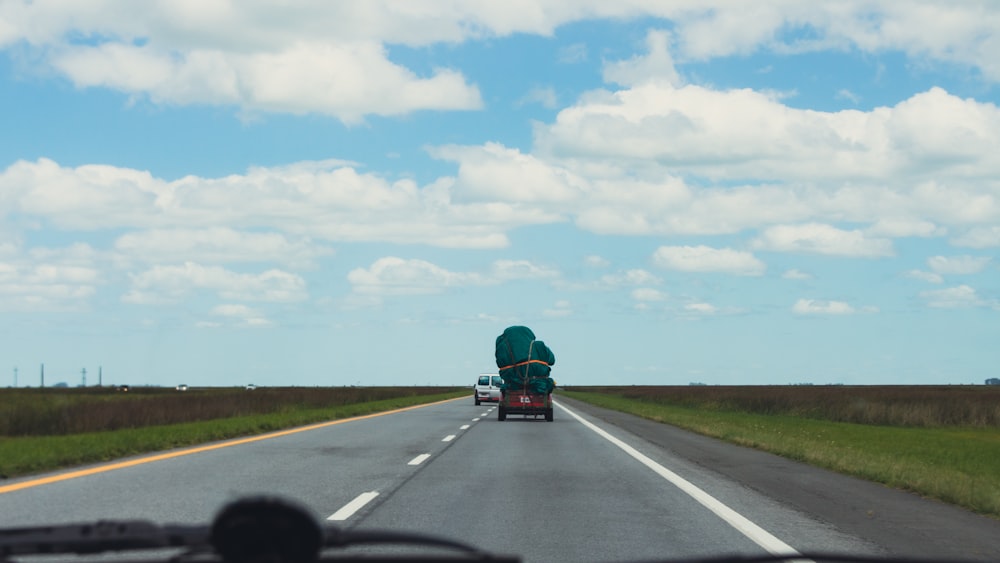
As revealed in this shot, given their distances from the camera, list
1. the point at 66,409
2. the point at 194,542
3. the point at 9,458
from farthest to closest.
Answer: the point at 66,409
the point at 9,458
the point at 194,542

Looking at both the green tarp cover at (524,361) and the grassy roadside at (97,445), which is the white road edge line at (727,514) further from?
the green tarp cover at (524,361)

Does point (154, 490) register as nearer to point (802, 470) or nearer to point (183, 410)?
point (802, 470)

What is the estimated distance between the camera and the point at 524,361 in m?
32.8

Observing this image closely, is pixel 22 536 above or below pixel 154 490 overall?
above

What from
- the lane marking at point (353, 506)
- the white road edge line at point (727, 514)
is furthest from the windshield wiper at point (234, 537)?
the lane marking at point (353, 506)

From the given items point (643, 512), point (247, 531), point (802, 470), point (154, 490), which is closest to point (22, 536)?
point (247, 531)

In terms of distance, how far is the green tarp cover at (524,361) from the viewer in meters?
32.7

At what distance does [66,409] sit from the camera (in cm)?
2606

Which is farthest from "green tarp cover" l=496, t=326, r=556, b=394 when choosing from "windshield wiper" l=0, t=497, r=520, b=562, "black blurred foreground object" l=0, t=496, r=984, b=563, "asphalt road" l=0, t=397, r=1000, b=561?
"windshield wiper" l=0, t=497, r=520, b=562

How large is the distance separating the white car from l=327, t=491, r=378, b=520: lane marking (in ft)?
142

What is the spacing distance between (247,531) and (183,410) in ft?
104

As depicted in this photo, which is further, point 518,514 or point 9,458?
point 9,458

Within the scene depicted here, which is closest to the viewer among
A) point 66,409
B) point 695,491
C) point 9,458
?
point 695,491

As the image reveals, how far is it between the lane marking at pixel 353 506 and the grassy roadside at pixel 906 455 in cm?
667
